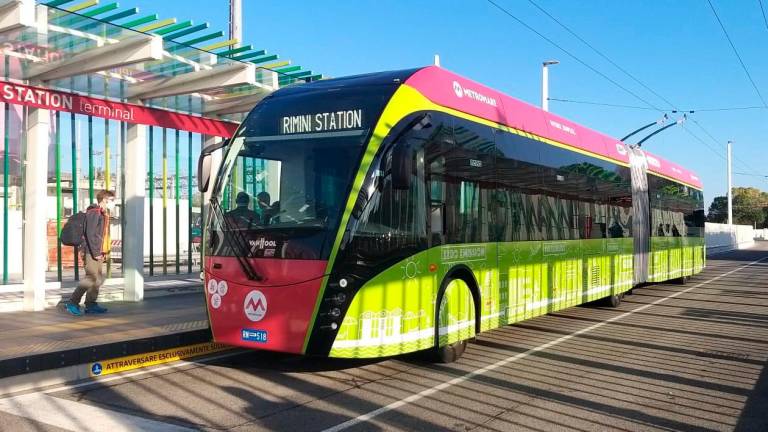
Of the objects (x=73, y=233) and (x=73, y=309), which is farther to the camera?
(x=73, y=309)

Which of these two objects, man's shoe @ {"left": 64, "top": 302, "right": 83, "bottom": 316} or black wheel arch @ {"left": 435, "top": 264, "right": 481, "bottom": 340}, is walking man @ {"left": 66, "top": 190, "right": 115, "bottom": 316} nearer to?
man's shoe @ {"left": 64, "top": 302, "right": 83, "bottom": 316}

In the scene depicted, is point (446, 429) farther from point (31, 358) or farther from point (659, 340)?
point (659, 340)

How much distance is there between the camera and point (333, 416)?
6004 mm

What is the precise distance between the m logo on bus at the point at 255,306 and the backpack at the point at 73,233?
5.05 metres

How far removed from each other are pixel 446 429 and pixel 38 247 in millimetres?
8706

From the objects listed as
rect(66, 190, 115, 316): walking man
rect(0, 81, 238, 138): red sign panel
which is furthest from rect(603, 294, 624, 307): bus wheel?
rect(66, 190, 115, 316): walking man

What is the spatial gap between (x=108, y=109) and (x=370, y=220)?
25.2 feet

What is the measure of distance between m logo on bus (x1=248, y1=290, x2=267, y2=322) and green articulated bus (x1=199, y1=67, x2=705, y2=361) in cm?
1

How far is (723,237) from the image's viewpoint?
205ft

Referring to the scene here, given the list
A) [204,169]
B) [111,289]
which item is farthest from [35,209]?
[204,169]

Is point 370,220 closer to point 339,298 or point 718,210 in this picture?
point 339,298

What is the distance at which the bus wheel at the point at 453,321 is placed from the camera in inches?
312

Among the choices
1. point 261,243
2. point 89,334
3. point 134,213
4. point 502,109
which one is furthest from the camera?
point 134,213

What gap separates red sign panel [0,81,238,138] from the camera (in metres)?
11.2
